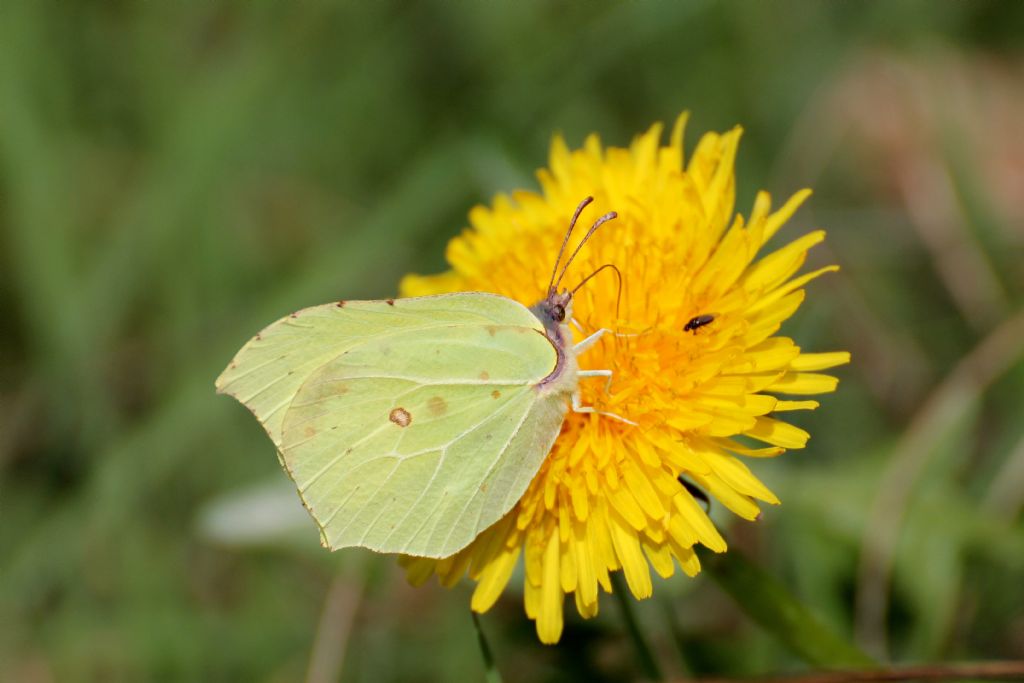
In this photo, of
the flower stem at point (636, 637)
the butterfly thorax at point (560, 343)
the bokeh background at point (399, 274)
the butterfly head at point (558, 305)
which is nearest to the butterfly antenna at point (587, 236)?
the butterfly head at point (558, 305)

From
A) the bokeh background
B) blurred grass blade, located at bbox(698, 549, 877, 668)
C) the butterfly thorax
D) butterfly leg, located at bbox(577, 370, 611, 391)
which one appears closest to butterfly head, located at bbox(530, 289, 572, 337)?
the butterfly thorax

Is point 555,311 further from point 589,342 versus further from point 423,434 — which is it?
point 423,434

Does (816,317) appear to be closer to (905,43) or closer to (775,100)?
(775,100)

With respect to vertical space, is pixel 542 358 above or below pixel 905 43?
above

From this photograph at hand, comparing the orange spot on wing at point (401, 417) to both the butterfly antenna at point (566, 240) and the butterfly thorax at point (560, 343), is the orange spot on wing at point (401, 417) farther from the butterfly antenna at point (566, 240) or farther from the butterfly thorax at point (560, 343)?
the butterfly antenna at point (566, 240)

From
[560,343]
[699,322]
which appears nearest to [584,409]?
[560,343]

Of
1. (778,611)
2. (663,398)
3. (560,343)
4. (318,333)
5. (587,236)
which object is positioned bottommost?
(778,611)

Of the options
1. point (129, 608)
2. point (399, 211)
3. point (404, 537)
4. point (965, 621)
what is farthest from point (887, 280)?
point (129, 608)
